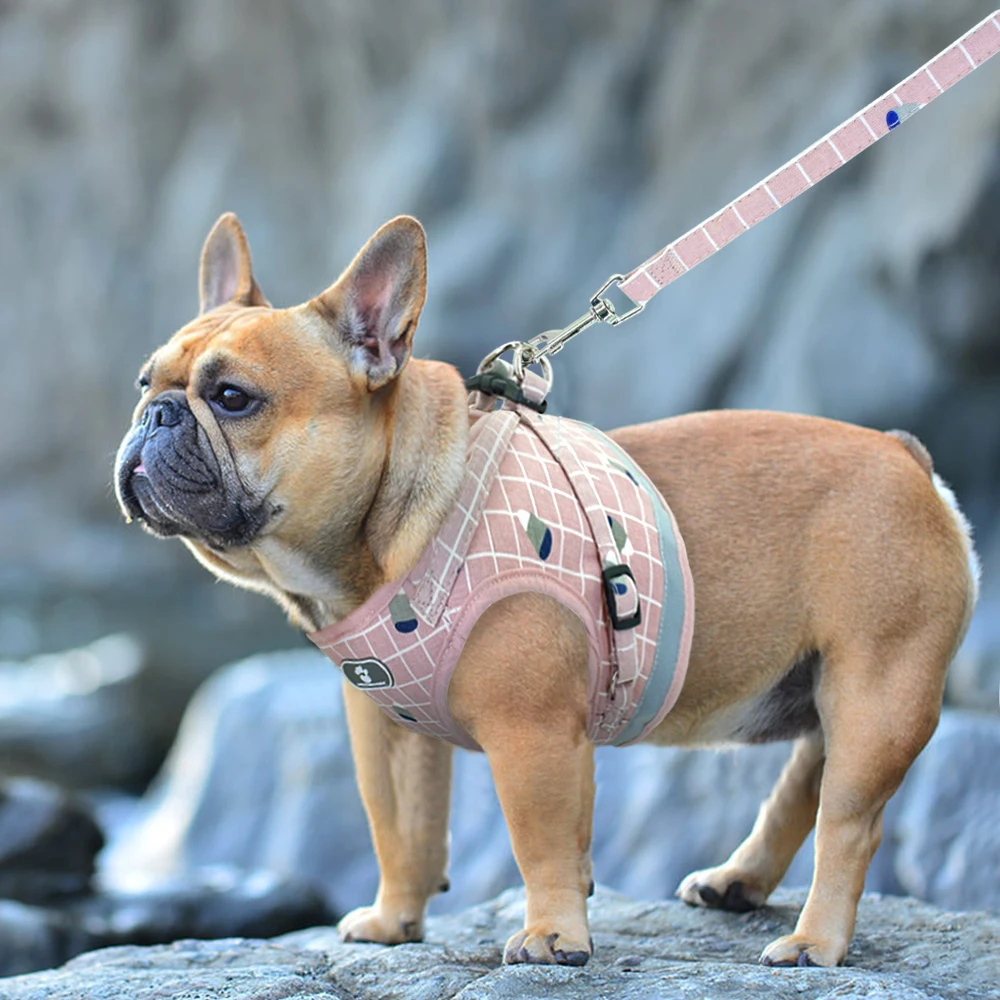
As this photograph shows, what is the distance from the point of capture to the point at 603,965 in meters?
2.90

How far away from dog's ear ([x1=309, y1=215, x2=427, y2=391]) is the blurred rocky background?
94cm

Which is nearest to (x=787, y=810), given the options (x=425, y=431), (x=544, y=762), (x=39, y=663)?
(x=544, y=762)

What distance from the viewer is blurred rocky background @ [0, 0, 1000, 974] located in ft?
18.2

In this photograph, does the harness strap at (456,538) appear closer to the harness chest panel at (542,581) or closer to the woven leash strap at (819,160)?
the harness chest panel at (542,581)

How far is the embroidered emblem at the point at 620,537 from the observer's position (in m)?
2.88

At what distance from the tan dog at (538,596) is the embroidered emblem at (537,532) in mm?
104

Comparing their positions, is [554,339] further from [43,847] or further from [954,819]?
[43,847]

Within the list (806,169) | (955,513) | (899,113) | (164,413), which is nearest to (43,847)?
(164,413)

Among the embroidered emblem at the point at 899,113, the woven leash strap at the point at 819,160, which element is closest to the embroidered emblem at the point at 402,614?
the woven leash strap at the point at 819,160

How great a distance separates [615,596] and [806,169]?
1.10m

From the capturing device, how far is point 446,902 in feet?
18.6

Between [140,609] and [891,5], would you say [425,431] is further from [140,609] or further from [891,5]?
[140,609]

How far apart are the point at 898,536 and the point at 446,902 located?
3.27 m

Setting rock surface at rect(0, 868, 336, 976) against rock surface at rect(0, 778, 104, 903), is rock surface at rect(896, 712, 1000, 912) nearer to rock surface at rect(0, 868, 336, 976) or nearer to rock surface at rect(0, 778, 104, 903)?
rock surface at rect(0, 868, 336, 976)
